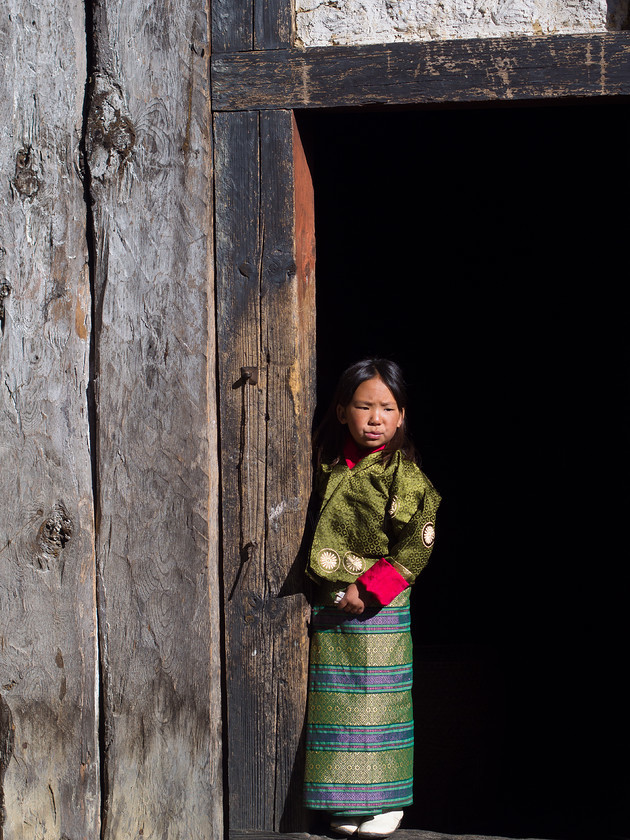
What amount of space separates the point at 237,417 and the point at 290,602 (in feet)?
1.66

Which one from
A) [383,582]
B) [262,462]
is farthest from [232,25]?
[383,582]

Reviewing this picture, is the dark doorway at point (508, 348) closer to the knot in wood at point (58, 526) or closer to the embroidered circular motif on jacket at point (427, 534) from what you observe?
the embroidered circular motif on jacket at point (427, 534)

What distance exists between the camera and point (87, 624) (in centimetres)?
211

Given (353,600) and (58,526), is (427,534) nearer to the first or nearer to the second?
(353,600)

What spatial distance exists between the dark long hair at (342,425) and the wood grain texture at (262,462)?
0.38ft

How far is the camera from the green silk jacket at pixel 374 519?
2102mm

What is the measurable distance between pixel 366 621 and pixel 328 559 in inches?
8.2

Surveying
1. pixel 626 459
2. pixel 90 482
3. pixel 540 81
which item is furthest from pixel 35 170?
pixel 626 459

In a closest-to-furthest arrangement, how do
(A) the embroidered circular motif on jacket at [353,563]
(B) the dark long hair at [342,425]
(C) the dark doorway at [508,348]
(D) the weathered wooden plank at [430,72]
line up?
(D) the weathered wooden plank at [430,72] → (A) the embroidered circular motif on jacket at [353,563] → (B) the dark long hair at [342,425] → (C) the dark doorway at [508,348]

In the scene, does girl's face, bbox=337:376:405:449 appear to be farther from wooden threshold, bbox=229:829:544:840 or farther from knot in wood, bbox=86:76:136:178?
wooden threshold, bbox=229:829:544:840

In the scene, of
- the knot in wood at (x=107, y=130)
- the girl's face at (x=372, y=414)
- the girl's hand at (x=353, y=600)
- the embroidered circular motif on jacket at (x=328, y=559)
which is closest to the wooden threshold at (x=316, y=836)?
the girl's hand at (x=353, y=600)

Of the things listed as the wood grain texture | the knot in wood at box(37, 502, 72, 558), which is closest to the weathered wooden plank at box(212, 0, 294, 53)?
the wood grain texture

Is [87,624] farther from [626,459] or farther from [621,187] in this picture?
[621,187]

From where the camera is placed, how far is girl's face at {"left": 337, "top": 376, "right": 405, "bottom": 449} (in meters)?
2.19
